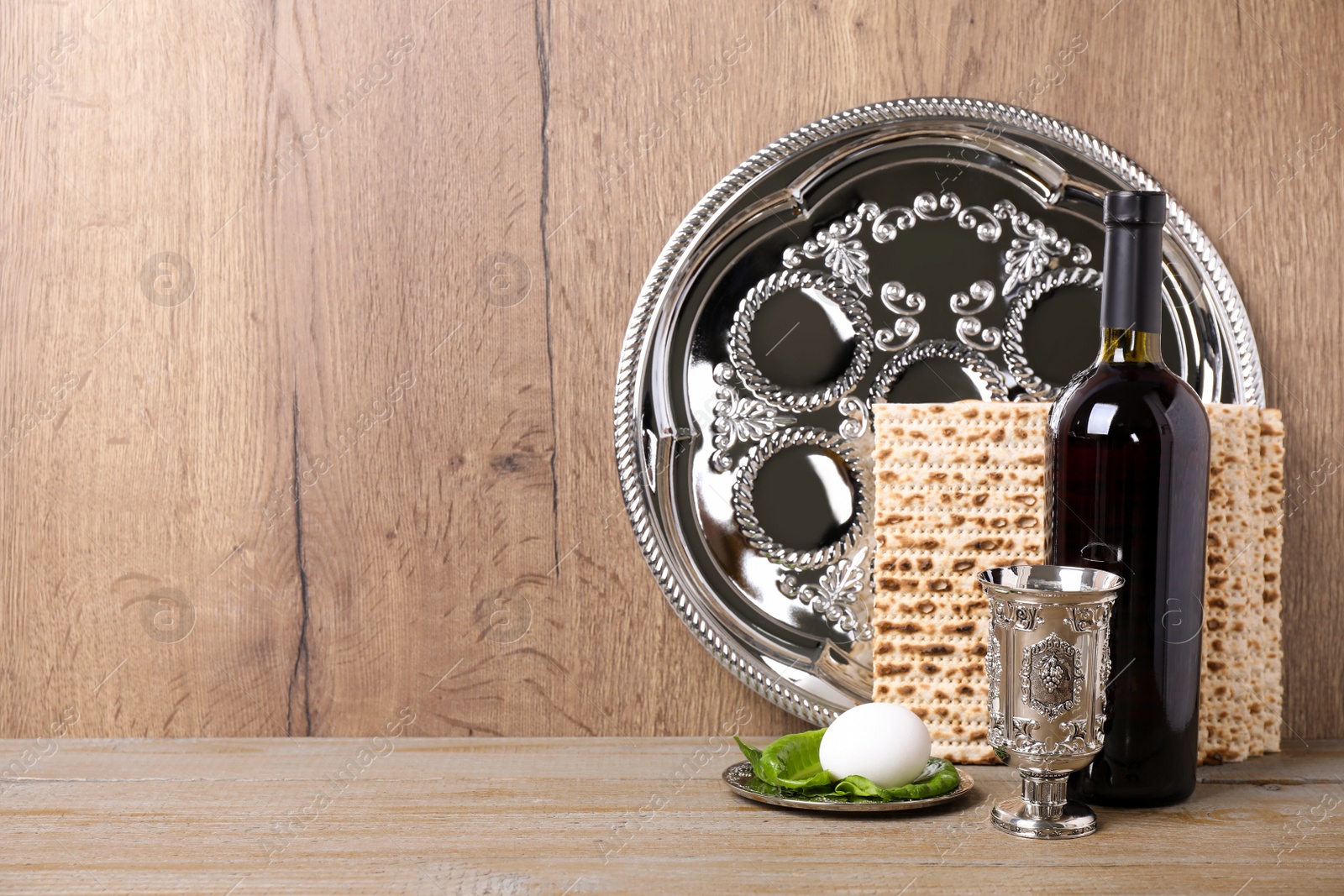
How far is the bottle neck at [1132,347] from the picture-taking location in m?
0.77

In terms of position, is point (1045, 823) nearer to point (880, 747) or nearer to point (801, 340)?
point (880, 747)

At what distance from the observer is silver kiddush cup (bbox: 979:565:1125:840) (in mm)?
708

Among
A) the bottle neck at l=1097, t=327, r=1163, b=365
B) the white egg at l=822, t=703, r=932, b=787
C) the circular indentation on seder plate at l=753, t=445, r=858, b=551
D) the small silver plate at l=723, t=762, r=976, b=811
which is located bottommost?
the small silver plate at l=723, t=762, r=976, b=811

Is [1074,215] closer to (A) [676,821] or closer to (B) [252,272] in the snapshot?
(A) [676,821]

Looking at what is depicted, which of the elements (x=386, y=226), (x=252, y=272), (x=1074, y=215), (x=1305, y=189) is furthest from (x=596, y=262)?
(x=1305, y=189)

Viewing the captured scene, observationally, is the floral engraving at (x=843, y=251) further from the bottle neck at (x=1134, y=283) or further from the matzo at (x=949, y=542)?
the bottle neck at (x=1134, y=283)

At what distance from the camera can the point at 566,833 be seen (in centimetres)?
74

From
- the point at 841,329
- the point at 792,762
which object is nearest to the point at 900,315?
the point at 841,329

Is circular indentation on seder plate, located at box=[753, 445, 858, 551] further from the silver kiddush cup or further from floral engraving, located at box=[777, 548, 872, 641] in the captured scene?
the silver kiddush cup

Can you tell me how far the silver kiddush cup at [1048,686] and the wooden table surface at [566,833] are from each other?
0.04 meters

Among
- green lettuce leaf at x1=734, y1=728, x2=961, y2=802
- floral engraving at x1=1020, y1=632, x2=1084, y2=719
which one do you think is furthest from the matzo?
floral engraving at x1=1020, y1=632, x2=1084, y2=719

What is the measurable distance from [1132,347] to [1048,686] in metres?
0.26

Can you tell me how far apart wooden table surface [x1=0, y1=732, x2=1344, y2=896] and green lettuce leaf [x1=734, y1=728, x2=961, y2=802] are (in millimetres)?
17

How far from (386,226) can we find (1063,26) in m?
0.67
